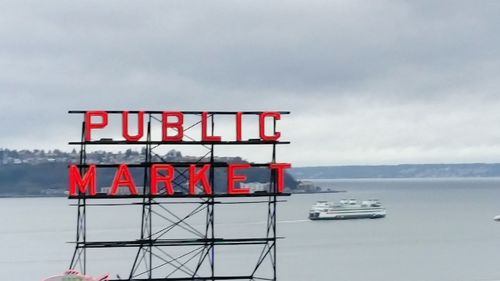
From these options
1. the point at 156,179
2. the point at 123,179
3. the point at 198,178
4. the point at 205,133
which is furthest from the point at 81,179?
the point at 205,133

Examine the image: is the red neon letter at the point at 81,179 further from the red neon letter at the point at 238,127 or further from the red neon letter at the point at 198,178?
the red neon letter at the point at 238,127

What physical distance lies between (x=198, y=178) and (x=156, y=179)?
2271mm

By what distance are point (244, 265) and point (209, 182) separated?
82.5m

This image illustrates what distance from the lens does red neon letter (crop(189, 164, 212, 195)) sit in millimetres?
58500

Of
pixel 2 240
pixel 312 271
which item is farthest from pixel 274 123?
pixel 2 240

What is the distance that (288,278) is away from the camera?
126m

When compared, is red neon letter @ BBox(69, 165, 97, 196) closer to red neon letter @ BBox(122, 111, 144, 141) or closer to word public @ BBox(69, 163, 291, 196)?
word public @ BBox(69, 163, 291, 196)

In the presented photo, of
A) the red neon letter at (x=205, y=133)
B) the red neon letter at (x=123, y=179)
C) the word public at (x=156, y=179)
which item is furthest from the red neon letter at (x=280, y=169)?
the red neon letter at (x=123, y=179)

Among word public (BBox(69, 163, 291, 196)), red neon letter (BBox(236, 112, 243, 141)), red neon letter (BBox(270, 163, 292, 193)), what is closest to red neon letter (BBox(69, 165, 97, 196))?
word public (BBox(69, 163, 291, 196))

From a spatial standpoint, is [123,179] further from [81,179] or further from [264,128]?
[264,128]

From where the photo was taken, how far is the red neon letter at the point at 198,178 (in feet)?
192

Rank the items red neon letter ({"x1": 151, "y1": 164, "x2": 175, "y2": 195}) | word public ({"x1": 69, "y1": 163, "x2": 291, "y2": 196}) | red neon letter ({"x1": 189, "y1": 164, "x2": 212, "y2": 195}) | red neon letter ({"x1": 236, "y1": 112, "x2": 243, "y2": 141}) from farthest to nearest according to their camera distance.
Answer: red neon letter ({"x1": 236, "y1": 112, "x2": 243, "y2": 141}) < red neon letter ({"x1": 189, "y1": 164, "x2": 212, "y2": 195}) < red neon letter ({"x1": 151, "y1": 164, "x2": 175, "y2": 195}) < word public ({"x1": 69, "y1": 163, "x2": 291, "y2": 196})

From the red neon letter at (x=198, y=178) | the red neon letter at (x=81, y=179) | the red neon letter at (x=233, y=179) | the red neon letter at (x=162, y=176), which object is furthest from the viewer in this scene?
the red neon letter at (x=233, y=179)

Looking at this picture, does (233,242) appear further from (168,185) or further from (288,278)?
(288,278)
